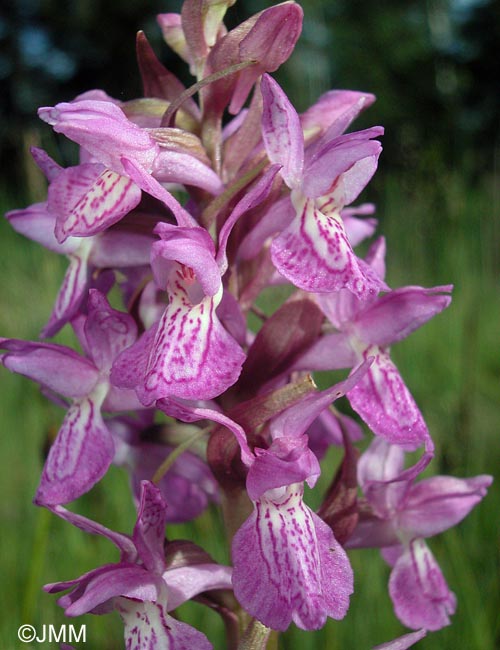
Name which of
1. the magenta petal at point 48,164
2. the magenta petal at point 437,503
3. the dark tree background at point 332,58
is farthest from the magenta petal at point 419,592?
the dark tree background at point 332,58

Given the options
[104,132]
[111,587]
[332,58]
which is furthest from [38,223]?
[332,58]

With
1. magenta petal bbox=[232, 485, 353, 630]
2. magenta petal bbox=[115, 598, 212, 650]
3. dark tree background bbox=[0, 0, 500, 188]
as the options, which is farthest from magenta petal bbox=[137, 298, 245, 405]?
dark tree background bbox=[0, 0, 500, 188]

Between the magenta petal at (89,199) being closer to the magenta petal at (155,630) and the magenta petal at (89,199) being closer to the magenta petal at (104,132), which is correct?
the magenta petal at (104,132)

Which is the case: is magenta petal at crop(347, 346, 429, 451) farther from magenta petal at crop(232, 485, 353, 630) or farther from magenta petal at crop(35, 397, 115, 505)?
magenta petal at crop(35, 397, 115, 505)

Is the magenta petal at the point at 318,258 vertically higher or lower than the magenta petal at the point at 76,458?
higher

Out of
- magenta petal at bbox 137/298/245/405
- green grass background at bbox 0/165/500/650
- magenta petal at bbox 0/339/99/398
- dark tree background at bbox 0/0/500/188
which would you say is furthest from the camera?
dark tree background at bbox 0/0/500/188

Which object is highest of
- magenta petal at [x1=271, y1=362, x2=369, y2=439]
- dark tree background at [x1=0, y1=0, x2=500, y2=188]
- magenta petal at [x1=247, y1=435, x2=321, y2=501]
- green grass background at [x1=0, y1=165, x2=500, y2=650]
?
dark tree background at [x1=0, y1=0, x2=500, y2=188]

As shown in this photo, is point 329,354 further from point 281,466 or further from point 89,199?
point 89,199
